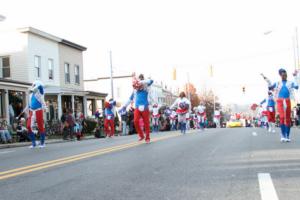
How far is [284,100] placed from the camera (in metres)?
12.5

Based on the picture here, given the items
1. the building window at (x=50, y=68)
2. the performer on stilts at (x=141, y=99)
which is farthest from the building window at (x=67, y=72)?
the performer on stilts at (x=141, y=99)

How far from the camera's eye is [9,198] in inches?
206

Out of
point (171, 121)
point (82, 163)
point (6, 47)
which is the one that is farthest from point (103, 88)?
point (82, 163)

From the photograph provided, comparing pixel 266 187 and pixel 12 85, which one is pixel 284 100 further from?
pixel 12 85

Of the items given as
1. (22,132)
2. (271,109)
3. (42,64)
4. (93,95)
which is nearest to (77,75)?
(93,95)

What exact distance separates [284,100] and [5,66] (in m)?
24.4

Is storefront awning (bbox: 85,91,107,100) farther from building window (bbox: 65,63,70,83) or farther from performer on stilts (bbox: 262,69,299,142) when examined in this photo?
performer on stilts (bbox: 262,69,299,142)

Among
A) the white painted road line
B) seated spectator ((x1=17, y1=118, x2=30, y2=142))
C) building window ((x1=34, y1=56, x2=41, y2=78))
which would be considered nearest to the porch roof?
seated spectator ((x1=17, y1=118, x2=30, y2=142))

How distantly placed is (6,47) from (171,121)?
48.5 feet

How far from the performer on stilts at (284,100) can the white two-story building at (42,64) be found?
60.8ft

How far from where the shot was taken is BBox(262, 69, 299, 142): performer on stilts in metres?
12.3

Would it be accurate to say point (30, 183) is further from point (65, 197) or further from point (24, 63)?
point (24, 63)

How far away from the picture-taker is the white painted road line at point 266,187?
4.81 metres

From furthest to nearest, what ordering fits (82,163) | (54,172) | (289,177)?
(82,163) < (54,172) < (289,177)
